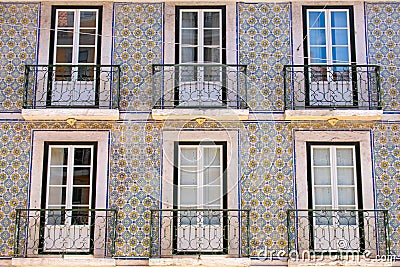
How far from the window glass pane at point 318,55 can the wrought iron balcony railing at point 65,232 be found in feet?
13.7

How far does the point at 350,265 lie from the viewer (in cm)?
1102

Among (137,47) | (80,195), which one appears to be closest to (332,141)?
(137,47)

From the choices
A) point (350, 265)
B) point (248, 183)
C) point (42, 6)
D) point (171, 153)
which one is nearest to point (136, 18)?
point (42, 6)

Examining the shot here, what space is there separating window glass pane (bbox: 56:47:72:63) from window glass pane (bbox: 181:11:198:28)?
1.97m

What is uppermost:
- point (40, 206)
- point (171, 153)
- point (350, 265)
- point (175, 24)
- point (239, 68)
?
point (175, 24)

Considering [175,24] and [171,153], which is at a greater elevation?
[175,24]

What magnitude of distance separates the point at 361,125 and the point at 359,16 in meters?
1.93

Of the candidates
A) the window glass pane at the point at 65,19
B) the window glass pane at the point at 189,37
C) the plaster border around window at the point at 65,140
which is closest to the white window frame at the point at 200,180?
the plaster border around window at the point at 65,140

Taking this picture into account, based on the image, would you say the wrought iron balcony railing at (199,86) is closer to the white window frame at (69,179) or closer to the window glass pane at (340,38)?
the white window frame at (69,179)

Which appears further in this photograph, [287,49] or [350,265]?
[287,49]

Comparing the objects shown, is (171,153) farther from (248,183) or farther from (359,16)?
(359,16)

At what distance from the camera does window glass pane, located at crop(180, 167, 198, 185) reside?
462 inches

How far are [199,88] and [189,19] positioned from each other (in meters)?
1.29

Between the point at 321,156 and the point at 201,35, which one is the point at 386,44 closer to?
the point at 321,156
